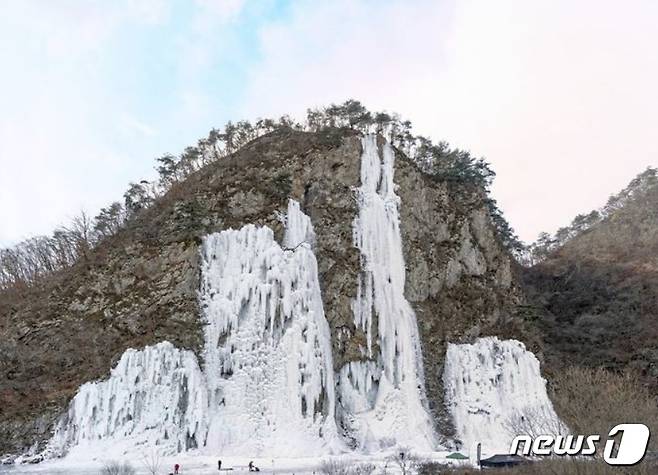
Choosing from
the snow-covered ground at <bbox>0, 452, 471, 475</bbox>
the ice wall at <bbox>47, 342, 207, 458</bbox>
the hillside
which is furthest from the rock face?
the hillside

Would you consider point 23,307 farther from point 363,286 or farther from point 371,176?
point 371,176

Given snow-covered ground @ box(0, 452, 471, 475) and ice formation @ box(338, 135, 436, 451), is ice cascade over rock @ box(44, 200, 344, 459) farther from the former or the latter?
ice formation @ box(338, 135, 436, 451)

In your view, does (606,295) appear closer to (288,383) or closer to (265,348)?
(288,383)

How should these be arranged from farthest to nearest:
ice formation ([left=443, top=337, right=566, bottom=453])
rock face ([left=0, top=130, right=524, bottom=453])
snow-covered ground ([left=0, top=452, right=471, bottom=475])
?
ice formation ([left=443, top=337, right=566, bottom=453]), rock face ([left=0, top=130, right=524, bottom=453]), snow-covered ground ([left=0, top=452, right=471, bottom=475])

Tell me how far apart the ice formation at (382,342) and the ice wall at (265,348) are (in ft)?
6.67

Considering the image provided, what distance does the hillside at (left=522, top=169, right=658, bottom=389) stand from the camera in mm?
42688

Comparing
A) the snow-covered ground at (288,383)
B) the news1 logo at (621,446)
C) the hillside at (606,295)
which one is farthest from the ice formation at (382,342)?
the news1 logo at (621,446)

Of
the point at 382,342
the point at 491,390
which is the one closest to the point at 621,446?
the point at 382,342

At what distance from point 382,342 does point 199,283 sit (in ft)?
36.5

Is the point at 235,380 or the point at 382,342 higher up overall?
the point at 382,342

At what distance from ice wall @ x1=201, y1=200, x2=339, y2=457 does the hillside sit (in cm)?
1711

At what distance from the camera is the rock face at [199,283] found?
3244 centimetres

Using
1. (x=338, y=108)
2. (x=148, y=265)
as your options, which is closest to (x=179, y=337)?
(x=148, y=265)

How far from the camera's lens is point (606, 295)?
165ft
